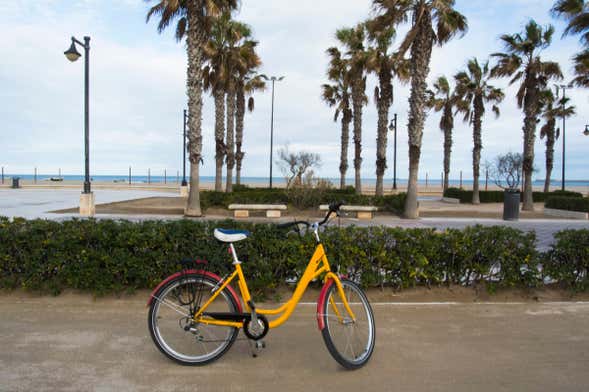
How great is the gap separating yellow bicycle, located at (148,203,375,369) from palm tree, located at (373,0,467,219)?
48.7 feet

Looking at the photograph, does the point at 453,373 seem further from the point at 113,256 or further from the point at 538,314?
the point at 113,256

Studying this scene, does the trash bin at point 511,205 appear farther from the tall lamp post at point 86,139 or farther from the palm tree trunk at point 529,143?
the tall lamp post at point 86,139

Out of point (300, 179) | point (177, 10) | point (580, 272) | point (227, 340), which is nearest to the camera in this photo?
point (227, 340)

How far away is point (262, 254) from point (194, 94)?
13357 mm

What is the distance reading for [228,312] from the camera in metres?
3.34

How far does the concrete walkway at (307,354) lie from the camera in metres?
3.00

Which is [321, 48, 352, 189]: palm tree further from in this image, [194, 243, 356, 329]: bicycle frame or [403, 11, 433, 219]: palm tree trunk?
[194, 243, 356, 329]: bicycle frame

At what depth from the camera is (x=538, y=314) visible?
15.1 feet

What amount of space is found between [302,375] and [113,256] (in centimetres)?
274

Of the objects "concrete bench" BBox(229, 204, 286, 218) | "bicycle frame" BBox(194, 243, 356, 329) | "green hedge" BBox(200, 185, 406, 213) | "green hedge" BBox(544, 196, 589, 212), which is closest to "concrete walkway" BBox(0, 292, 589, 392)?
"bicycle frame" BBox(194, 243, 356, 329)

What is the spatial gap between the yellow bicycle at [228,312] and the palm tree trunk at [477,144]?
2734 centimetres

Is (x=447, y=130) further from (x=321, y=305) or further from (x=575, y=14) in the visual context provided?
(x=321, y=305)

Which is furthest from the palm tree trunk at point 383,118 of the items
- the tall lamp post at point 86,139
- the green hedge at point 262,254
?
the green hedge at point 262,254

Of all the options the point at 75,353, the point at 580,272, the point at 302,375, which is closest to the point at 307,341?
the point at 302,375
